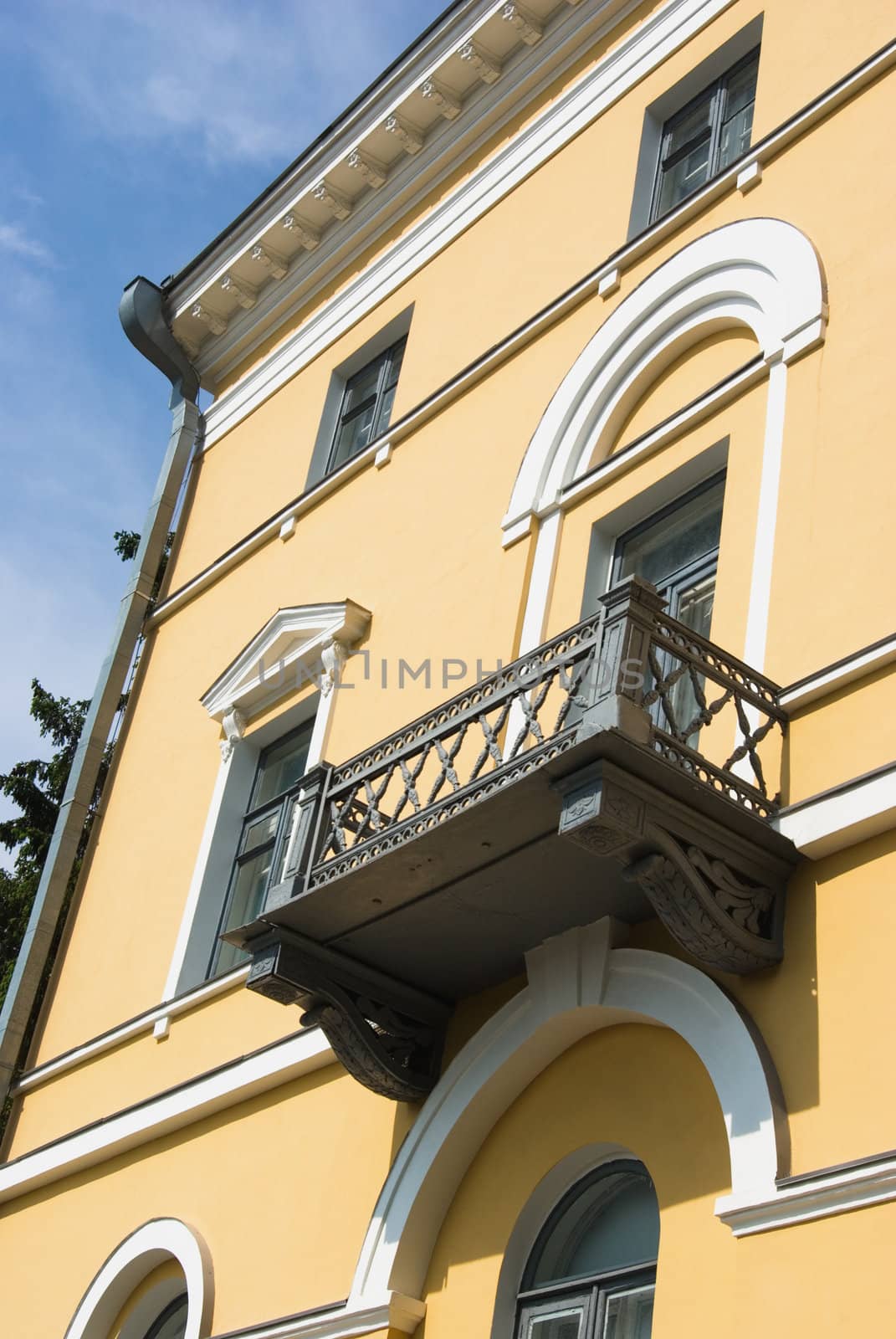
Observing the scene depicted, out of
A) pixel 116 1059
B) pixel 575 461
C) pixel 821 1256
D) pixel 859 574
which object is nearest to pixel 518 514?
pixel 575 461

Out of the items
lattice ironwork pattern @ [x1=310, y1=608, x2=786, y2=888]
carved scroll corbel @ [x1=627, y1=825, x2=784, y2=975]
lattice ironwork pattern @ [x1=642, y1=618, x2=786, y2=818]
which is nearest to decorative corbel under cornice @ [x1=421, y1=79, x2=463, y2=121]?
lattice ironwork pattern @ [x1=310, y1=608, x2=786, y2=888]

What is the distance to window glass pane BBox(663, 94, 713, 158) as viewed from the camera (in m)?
11.5

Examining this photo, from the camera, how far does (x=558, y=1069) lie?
317 inches

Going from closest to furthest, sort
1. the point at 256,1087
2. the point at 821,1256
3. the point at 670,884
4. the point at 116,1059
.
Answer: the point at 821,1256, the point at 670,884, the point at 256,1087, the point at 116,1059

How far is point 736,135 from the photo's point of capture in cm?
1108

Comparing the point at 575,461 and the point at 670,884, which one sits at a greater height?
the point at 575,461

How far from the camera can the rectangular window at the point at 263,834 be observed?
1139 cm

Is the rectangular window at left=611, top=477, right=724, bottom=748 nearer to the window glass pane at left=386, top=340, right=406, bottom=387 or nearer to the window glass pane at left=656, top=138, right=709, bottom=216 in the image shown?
the window glass pane at left=656, top=138, right=709, bottom=216

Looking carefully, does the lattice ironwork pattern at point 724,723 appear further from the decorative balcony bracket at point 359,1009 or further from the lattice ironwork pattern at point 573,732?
the decorative balcony bracket at point 359,1009

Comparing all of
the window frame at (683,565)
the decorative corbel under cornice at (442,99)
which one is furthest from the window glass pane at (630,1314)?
the decorative corbel under cornice at (442,99)

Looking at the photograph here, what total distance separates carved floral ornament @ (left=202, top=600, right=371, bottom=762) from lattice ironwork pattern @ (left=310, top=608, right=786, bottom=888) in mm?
2760

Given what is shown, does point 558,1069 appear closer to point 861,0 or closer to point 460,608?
point 460,608

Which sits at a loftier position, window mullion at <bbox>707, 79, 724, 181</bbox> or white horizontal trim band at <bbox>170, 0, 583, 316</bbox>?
white horizontal trim band at <bbox>170, 0, 583, 316</bbox>

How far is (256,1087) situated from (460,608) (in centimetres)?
308
